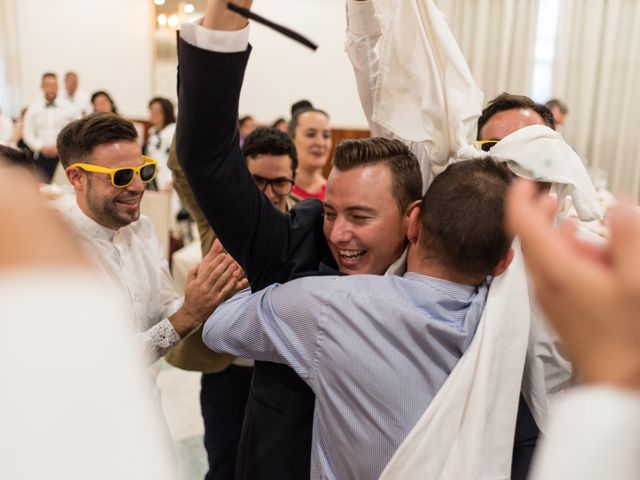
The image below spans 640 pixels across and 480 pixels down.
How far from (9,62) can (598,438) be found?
10137mm

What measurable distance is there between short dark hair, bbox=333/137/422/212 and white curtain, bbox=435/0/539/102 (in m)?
7.24

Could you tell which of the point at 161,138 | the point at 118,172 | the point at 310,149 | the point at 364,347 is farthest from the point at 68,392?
the point at 161,138

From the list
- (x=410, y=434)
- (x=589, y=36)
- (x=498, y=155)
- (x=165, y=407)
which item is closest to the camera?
(x=410, y=434)

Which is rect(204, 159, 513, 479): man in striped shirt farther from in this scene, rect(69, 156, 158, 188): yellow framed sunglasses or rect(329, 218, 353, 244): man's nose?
rect(69, 156, 158, 188): yellow framed sunglasses

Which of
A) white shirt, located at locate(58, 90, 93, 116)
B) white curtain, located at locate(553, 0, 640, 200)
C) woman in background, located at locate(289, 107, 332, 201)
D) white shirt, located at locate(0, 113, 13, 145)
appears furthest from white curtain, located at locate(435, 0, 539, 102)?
white shirt, located at locate(0, 113, 13, 145)

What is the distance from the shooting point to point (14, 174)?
31 centimetres

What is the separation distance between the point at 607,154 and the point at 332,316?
832 centimetres

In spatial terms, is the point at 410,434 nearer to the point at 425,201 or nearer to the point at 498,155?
the point at 425,201

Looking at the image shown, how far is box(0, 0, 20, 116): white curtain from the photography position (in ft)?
28.2

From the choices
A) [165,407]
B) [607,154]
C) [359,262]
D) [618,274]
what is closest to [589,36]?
[607,154]

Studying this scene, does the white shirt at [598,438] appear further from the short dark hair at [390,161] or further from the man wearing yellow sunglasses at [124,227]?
the man wearing yellow sunglasses at [124,227]

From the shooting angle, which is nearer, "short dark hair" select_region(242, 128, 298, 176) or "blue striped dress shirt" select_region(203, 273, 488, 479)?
"blue striped dress shirt" select_region(203, 273, 488, 479)

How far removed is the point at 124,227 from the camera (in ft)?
6.38

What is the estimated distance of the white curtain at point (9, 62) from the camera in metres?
8.60
